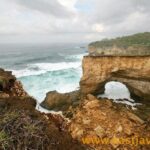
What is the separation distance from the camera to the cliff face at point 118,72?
2152 cm

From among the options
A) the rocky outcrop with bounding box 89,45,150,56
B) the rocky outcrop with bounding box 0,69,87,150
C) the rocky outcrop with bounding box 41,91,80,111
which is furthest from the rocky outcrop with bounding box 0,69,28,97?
the rocky outcrop with bounding box 89,45,150,56

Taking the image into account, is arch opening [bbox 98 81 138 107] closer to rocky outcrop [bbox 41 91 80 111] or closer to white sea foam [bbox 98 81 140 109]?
white sea foam [bbox 98 81 140 109]

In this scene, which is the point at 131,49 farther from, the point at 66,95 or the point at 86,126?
the point at 86,126

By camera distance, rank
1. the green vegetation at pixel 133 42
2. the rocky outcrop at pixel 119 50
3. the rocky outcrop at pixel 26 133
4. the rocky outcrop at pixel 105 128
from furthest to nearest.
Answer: the green vegetation at pixel 133 42
the rocky outcrop at pixel 119 50
the rocky outcrop at pixel 105 128
the rocky outcrop at pixel 26 133

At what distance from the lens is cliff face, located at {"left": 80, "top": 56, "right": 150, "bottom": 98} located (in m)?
21.5

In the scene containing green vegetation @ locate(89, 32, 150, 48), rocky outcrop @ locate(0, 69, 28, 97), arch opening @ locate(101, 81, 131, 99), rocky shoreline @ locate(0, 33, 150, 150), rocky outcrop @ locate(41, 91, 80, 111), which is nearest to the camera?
rocky shoreline @ locate(0, 33, 150, 150)

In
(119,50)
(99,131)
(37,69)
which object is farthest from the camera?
(119,50)

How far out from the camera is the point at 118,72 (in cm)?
2256

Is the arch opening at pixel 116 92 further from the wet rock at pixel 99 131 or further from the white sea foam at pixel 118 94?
the wet rock at pixel 99 131

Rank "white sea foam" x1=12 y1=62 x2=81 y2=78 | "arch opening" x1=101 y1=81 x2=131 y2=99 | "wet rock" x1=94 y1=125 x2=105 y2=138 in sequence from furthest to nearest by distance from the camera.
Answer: "white sea foam" x1=12 y1=62 x2=81 y2=78
"arch opening" x1=101 y1=81 x2=131 y2=99
"wet rock" x1=94 y1=125 x2=105 y2=138

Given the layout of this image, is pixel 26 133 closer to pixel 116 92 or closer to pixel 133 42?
pixel 116 92

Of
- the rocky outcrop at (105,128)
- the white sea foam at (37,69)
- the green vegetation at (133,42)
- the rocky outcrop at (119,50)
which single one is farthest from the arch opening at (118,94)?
the green vegetation at (133,42)

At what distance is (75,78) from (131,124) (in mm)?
23173

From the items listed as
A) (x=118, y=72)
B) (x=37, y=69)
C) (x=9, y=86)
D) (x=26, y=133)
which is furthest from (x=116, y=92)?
(x=37, y=69)
